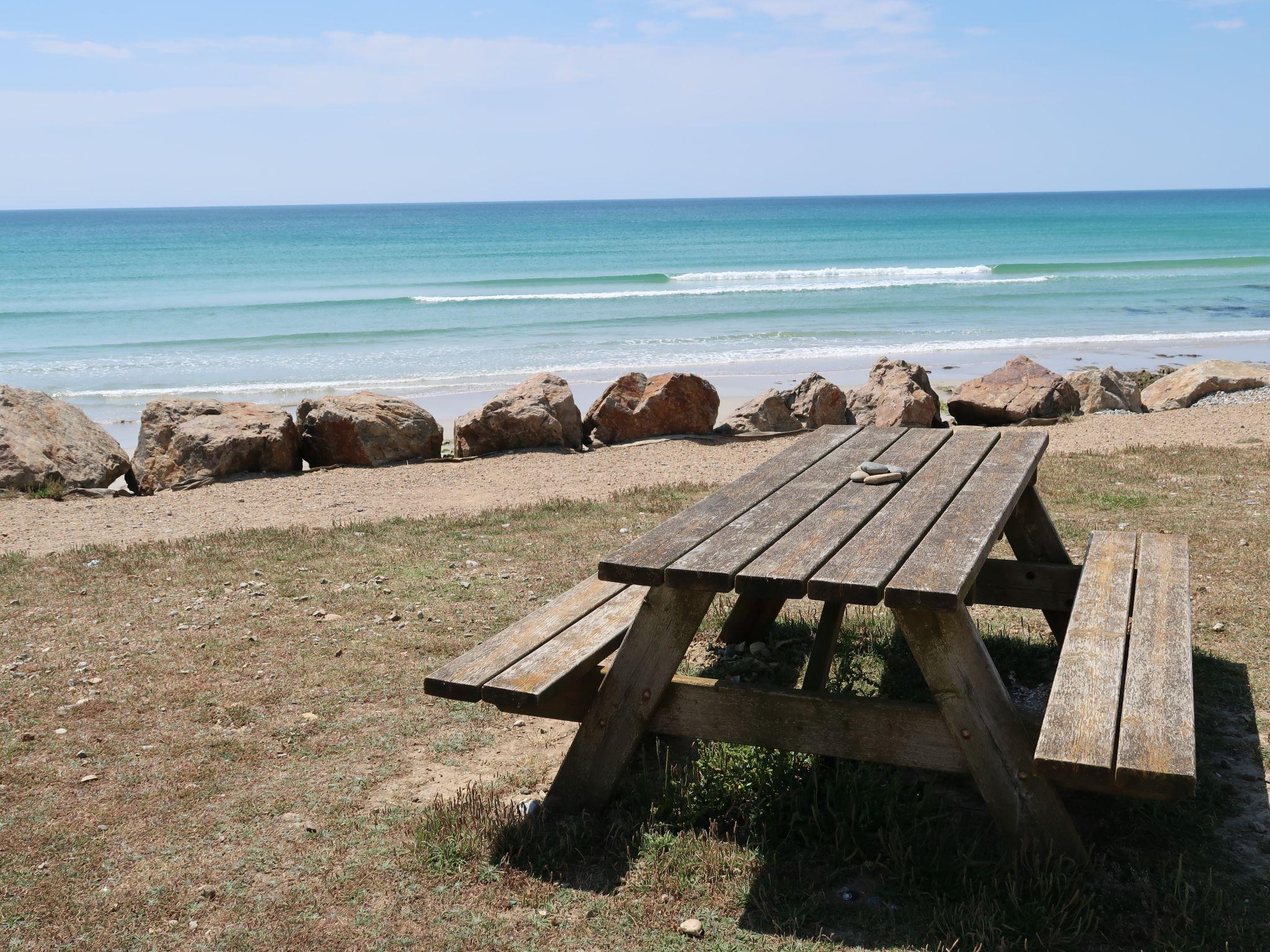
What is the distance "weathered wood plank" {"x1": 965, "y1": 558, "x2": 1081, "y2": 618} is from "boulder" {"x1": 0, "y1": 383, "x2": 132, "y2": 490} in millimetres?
8519

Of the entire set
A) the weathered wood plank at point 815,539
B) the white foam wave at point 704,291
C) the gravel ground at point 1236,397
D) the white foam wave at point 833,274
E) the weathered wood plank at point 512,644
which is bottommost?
the gravel ground at point 1236,397

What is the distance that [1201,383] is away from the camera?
13828 millimetres

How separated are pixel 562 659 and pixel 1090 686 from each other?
4.89 ft

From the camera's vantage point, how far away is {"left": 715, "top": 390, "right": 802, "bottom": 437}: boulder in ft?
37.7

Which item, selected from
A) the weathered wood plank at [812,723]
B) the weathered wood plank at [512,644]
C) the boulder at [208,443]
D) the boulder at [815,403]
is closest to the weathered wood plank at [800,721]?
the weathered wood plank at [812,723]

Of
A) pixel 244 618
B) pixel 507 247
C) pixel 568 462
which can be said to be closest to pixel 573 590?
pixel 244 618

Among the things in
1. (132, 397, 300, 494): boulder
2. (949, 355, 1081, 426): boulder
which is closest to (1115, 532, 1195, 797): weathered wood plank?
(132, 397, 300, 494): boulder

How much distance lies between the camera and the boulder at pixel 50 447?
9656 mm

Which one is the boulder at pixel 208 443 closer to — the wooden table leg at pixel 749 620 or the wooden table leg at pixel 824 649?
the wooden table leg at pixel 749 620

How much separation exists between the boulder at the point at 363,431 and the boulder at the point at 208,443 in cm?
24

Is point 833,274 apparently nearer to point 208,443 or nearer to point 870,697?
point 208,443

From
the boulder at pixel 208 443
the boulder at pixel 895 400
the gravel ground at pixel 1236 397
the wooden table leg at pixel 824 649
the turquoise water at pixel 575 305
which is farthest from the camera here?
the turquoise water at pixel 575 305

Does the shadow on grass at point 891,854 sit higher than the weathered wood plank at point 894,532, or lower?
lower

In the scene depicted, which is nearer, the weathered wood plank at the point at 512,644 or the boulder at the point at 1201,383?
the weathered wood plank at the point at 512,644
